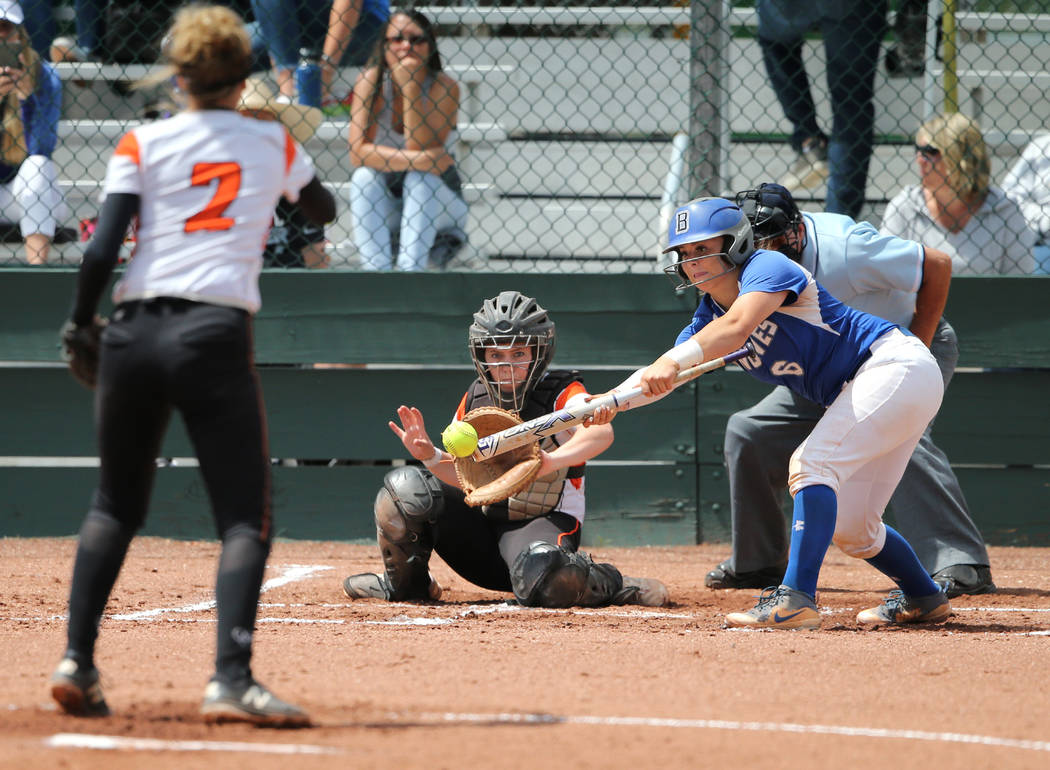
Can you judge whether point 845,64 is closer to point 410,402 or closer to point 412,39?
point 412,39

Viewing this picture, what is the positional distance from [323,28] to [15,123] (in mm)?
1994

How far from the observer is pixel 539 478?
5.41 metres

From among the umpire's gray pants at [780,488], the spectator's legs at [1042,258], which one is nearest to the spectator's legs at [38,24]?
the umpire's gray pants at [780,488]

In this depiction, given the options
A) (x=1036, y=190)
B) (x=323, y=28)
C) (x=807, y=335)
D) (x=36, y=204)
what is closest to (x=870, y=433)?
(x=807, y=335)

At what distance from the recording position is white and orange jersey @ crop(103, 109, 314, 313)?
116 inches

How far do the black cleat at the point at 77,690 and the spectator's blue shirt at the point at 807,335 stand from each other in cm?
257

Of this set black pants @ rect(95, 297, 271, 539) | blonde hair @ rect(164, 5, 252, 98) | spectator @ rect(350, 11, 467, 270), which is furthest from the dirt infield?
spectator @ rect(350, 11, 467, 270)

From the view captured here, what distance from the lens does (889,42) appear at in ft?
30.6

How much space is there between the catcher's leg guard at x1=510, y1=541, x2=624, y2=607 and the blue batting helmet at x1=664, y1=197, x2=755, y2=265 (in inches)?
53.0

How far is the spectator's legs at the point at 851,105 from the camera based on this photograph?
7.63 m

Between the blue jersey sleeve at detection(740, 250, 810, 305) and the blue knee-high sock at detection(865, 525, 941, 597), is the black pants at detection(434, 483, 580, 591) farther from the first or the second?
the blue jersey sleeve at detection(740, 250, 810, 305)

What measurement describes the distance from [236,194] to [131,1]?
298 inches

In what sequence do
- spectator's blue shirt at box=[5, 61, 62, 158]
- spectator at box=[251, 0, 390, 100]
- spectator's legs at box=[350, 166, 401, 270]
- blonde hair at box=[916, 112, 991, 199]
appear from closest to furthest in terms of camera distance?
blonde hair at box=[916, 112, 991, 199], spectator's legs at box=[350, 166, 401, 270], spectator's blue shirt at box=[5, 61, 62, 158], spectator at box=[251, 0, 390, 100]

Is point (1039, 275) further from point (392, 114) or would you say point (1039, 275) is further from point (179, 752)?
point (179, 752)
